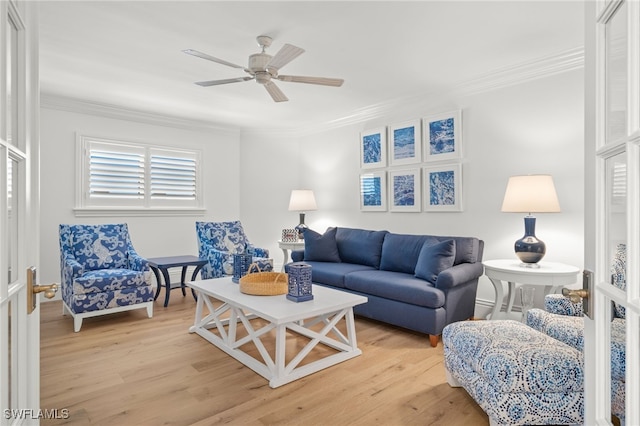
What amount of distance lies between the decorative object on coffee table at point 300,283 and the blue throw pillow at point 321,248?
69.8 inches

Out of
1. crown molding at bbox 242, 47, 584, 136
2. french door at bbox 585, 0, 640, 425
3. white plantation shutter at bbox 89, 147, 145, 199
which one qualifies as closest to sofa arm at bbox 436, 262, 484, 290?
crown molding at bbox 242, 47, 584, 136

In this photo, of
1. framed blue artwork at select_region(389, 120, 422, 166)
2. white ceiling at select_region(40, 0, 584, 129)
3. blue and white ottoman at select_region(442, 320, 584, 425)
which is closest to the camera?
blue and white ottoman at select_region(442, 320, 584, 425)

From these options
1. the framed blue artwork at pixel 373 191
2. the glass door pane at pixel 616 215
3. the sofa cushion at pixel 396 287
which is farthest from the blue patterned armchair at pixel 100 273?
the glass door pane at pixel 616 215

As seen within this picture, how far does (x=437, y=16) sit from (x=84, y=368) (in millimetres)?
3549

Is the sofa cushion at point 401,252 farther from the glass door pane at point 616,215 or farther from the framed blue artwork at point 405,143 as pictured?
the glass door pane at point 616,215

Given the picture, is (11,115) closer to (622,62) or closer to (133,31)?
(622,62)

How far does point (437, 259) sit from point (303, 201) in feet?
8.74

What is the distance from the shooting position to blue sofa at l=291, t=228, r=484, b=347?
3.13 meters

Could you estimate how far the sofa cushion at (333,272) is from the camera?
3.89 m

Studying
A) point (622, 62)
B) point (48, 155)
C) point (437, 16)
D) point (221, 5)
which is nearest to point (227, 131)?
point (48, 155)

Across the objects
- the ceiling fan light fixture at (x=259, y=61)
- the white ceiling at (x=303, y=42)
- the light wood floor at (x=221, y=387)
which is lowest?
the light wood floor at (x=221, y=387)

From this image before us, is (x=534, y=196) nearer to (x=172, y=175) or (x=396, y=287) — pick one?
(x=396, y=287)

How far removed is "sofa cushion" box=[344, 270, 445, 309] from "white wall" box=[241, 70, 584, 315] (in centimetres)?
100

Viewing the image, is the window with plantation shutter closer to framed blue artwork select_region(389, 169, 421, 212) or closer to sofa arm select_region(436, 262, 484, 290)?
framed blue artwork select_region(389, 169, 421, 212)
